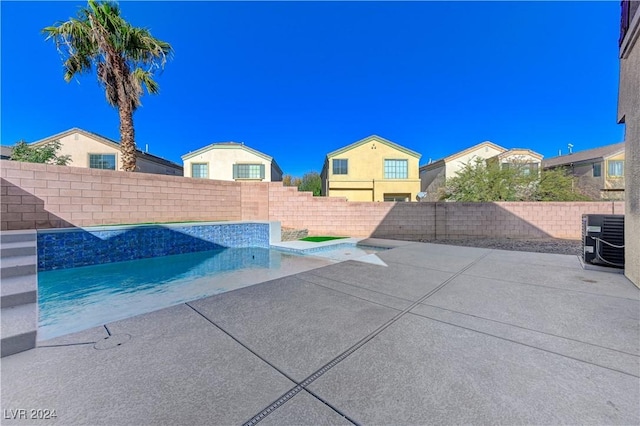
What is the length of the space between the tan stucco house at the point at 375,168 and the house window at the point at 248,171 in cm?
624

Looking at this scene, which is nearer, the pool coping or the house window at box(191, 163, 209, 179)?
the pool coping

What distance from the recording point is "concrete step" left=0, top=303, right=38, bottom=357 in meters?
2.25

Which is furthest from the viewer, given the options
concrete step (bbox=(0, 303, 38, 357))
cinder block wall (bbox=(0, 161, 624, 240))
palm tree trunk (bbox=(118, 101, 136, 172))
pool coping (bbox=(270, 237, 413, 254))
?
cinder block wall (bbox=(0, 161, 624, 240))

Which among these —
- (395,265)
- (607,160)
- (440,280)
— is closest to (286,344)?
(440,280)

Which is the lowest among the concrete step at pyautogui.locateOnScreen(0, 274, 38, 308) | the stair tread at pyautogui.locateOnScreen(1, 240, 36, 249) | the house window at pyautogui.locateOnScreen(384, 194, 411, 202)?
the concrete step at pyautogui.locateOnScreen(0, 274, 38, 308)

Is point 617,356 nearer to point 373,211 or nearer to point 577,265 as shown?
point 577,265

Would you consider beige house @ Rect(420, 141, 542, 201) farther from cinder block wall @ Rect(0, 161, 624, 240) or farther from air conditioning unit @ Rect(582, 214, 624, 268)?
air conditioning unit @ Rect(582, 214, 624, 268)

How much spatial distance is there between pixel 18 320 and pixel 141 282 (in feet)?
8.66

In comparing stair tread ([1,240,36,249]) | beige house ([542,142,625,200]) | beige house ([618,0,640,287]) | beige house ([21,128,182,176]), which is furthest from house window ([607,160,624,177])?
beige house ([21,128,182,176])

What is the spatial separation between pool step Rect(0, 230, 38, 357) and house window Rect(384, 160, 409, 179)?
2122 centimetres

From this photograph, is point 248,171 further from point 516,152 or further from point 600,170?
point 600,170

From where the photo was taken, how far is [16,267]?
11.1ft

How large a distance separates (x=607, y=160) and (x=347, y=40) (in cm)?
2388

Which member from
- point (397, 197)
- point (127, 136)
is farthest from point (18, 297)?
point (397, 197)
